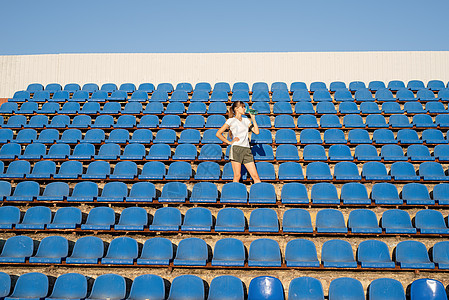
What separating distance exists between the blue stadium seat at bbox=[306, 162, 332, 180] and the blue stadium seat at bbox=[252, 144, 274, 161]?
623mm

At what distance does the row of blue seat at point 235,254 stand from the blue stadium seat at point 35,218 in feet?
1.45

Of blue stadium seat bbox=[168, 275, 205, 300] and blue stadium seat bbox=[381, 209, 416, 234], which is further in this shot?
blue stadium seat bbox=[381, 209, 416, 234]

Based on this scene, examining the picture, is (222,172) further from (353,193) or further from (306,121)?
(306,121)

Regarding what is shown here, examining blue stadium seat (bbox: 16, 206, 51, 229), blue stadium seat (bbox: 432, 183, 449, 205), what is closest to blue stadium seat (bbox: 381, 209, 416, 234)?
blue stadium seat (bbox: 432, 183, 449, 205)

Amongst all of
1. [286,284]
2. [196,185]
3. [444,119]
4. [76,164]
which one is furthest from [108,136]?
[444,119]

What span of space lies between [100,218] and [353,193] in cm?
340

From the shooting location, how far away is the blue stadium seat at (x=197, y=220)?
4727mm

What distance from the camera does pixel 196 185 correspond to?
213 inches

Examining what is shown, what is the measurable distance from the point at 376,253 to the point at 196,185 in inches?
96.9

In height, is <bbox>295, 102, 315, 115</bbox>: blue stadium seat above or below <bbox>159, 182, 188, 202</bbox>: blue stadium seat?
above

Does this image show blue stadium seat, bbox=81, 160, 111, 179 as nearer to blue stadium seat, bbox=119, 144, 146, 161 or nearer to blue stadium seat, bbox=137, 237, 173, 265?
blue stadium seat, bbox=119, 144, 146, 161

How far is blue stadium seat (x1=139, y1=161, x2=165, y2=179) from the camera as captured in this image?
5703mm

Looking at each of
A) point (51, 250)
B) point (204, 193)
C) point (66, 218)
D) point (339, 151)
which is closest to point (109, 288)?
point (51, 250)

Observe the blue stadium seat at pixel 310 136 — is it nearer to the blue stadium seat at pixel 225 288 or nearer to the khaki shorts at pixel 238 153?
the khaki shorts at pixel 238 153
